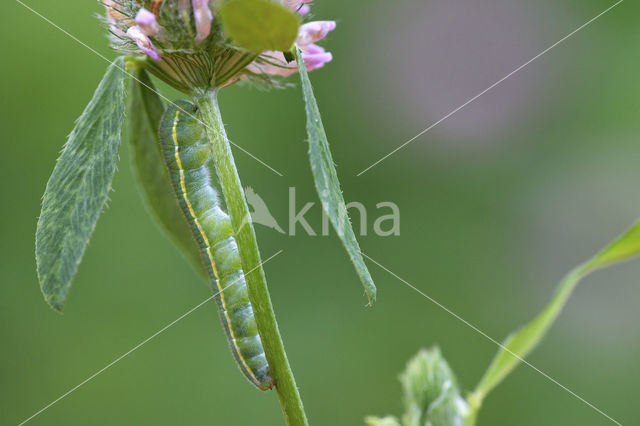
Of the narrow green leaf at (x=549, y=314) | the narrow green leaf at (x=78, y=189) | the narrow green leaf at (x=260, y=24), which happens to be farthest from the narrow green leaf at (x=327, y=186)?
the narrow green leaf at (x=78, y=189)

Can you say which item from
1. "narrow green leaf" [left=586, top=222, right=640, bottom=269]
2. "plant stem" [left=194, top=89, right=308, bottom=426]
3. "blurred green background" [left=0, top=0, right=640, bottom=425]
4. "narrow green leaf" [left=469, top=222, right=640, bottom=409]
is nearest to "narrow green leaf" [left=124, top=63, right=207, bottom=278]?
"plant stem" [left=194, top=89, right=308, bottom=426]

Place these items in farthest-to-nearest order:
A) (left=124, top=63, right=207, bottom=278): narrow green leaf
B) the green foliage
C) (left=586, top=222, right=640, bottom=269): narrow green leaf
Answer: (left=124, top=63, right=207, bottom=278): narrow green leaf → the green foliage → (left=586, top=222, right=640, bottom=269): narrow green leaf

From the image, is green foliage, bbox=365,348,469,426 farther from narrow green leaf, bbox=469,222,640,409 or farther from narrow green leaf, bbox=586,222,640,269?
narrow green leaf, bbox=586,222,640,269

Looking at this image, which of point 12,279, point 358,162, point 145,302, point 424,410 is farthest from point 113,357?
point 424,410

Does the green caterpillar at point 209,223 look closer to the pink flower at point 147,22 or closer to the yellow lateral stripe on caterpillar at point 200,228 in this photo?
the yellow lateral stripe on caterpillar at point 200,228

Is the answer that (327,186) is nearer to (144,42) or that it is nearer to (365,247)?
(144,42)

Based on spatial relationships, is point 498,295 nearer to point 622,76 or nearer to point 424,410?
point 622,76
